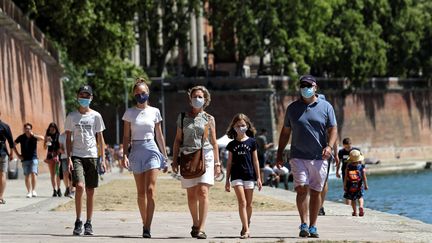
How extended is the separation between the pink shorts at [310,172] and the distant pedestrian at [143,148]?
5.74 ft

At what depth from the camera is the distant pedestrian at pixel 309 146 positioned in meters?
18.5

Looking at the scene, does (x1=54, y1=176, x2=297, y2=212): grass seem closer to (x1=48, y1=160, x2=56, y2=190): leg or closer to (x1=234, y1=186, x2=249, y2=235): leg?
(x1=48, y1=160, x2=56, y2=190): leg

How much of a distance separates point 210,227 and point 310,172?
8.13 ft

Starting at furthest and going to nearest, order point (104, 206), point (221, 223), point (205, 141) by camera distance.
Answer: point (104, 206)
point (221, 223)
point (205, 141)

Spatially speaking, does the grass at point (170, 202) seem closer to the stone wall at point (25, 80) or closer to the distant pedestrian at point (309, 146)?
the distant pedestrian at point (309, 146)

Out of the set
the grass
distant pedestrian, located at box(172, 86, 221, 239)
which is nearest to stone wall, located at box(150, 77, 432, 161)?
the grass

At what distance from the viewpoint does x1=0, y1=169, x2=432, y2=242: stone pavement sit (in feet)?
59.5

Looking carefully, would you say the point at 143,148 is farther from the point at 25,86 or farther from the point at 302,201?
the point at 25,86

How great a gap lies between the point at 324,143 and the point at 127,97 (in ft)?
226

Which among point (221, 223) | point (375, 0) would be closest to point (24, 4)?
point (221, 223)

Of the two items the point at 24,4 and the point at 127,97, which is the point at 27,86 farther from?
the point at 127,97

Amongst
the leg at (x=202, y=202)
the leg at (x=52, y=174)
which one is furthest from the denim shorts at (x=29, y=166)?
the leg at (x=202, y=202)

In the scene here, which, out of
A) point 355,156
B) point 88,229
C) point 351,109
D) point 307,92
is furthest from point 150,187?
point 351,109

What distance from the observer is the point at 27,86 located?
5522 cm
